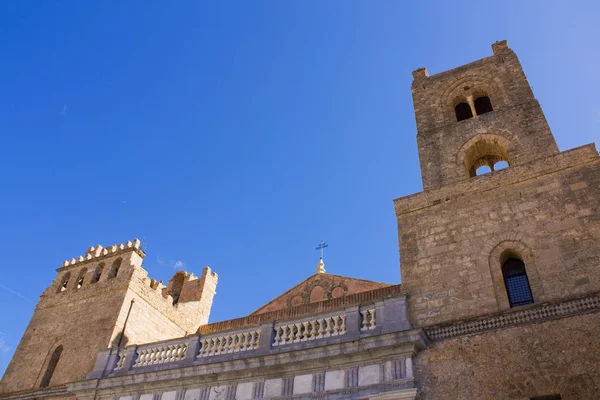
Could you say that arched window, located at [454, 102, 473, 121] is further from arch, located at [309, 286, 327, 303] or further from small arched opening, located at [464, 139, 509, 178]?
arch, located at [309, 286, 327, 303]

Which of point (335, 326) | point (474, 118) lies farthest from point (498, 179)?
point (335, 326)

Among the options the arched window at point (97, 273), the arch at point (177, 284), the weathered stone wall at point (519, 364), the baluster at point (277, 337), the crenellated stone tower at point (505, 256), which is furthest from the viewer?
the arch at point (177, 284)

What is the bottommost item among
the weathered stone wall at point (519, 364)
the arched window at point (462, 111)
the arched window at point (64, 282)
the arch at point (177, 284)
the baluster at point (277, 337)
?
the weathered stone wall at point (519, 364)

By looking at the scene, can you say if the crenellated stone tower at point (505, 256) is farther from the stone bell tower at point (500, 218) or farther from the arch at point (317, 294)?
the arch at point (317, 294)

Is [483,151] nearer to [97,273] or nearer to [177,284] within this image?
[177,284]

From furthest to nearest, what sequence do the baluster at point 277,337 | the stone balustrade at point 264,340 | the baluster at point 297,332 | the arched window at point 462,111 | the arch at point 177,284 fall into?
1. the arch at point 177,284
2. the arched window at point 462,111
3. the baluster at point 277,337
4. the baluster at point 297,332
5. the stone balustrade at point 264,340

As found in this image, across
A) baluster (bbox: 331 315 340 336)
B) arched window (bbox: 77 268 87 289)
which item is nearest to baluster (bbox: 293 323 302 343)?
baluster (bbox: 331 315 340 336)

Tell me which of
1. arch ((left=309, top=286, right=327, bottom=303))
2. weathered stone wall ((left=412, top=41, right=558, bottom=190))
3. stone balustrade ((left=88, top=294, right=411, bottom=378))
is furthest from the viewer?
arch ((left=309, top=286, right=327, bottom=303))

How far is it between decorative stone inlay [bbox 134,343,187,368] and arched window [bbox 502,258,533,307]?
7.74m

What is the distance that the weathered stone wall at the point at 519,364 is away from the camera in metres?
8.74

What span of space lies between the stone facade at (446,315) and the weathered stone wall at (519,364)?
0.07 ft

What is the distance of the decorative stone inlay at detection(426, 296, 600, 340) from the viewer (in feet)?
31.1

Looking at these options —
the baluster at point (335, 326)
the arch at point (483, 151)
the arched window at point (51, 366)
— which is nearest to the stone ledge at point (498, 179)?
the arch at point (483, 151)

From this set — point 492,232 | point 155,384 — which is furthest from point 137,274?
point 492,232
